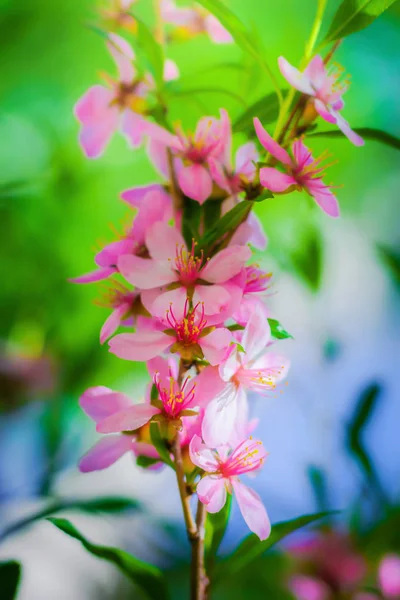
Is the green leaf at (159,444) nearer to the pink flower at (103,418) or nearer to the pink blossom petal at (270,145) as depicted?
the pink flower at (103,418)

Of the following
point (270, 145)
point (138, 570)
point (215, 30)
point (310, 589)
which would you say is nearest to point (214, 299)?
point (270, 145)

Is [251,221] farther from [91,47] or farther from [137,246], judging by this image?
[91,47]

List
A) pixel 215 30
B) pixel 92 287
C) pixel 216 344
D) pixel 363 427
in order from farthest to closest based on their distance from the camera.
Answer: pixel 92 287, pixel 363 427, pixel 215 30, pixel 216 344

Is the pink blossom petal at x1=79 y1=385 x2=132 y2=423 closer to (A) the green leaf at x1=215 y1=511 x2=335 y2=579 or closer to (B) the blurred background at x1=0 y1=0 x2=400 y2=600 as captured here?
(A) the green leaf at x1=215 y1=511 x2=335 y2=579

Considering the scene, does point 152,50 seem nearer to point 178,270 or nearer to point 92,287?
point 178,270

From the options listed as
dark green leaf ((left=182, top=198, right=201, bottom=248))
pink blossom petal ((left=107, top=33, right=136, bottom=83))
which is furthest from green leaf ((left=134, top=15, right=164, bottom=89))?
dark green leaf ((left=182, top=198, right=201, bottom=248))

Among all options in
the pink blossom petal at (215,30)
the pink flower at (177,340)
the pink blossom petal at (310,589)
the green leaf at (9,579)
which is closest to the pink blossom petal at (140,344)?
the pink flower at (177,340)

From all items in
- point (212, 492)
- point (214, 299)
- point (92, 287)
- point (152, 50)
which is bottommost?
point (92, 287)
